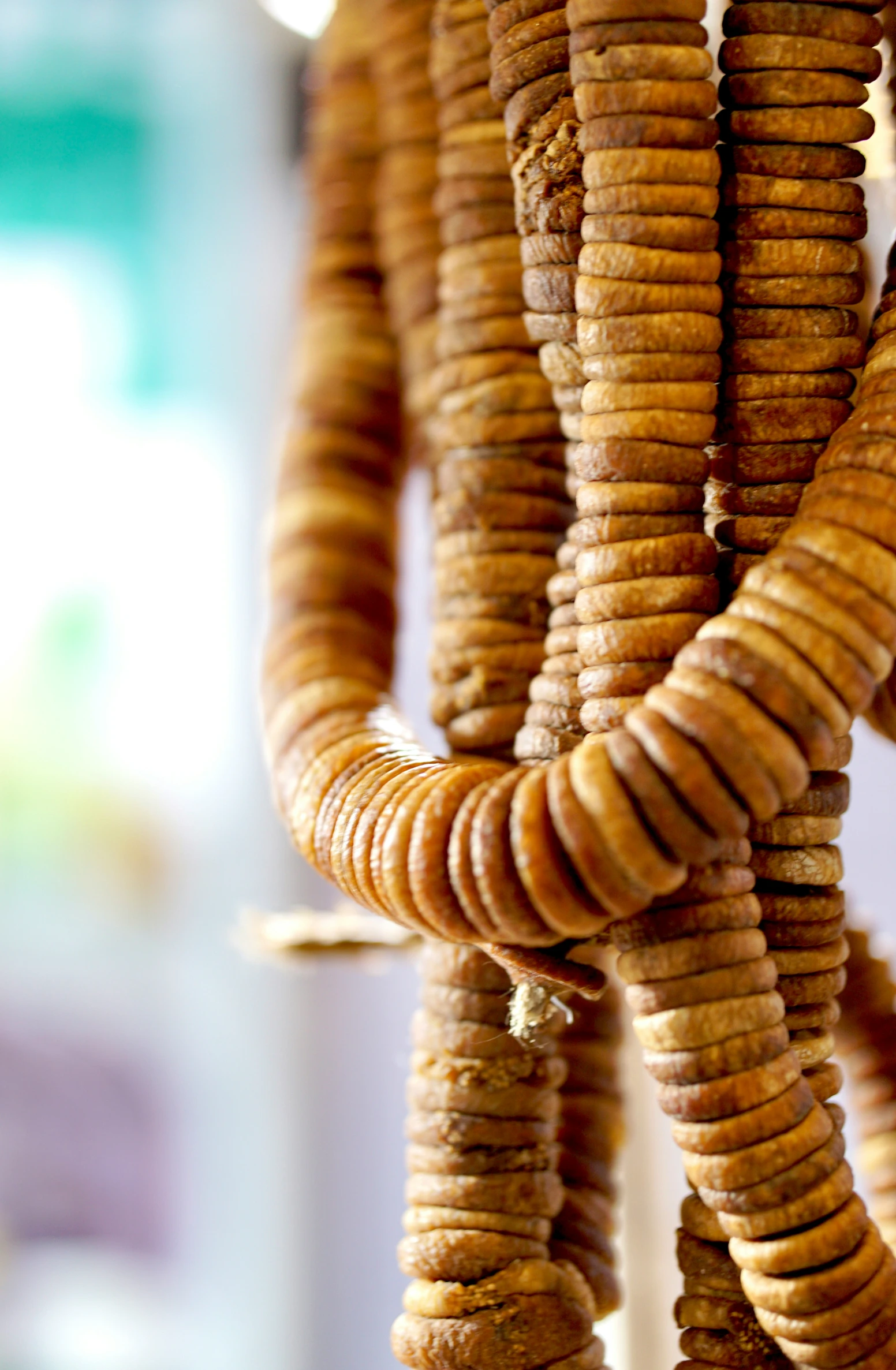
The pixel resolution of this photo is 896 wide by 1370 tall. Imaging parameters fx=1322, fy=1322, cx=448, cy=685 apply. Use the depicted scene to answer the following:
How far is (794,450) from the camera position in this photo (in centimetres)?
30

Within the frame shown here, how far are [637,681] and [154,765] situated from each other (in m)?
0.92

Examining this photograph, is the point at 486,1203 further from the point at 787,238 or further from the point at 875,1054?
the point at 787,238

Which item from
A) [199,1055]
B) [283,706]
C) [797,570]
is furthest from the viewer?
[199,1055]

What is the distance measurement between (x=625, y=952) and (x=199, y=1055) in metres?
0.91

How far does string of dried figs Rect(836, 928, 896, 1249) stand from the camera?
15.1 inches

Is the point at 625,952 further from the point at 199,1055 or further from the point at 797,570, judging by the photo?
the point at 199,1055

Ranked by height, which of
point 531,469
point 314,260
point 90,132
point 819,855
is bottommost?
point 819,855

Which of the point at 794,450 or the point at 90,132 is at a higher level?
the point at 90,132

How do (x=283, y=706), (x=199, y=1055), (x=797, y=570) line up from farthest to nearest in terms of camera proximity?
(x=199, y=1055) < (x=283, y=706) < (x=797, y=570)

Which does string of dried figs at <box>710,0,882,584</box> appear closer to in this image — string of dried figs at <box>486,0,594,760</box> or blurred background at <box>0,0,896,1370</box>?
string of dried figs at <box>486,0,594,760</box>

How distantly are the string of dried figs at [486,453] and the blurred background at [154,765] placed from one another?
0.78 meters

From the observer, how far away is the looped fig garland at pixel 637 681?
26 centimetres

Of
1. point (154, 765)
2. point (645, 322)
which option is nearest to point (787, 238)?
point (645, 322)

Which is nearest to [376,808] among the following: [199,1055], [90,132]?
[199,1055]
